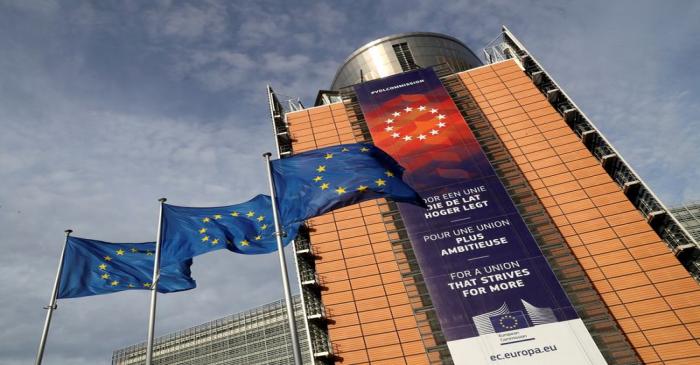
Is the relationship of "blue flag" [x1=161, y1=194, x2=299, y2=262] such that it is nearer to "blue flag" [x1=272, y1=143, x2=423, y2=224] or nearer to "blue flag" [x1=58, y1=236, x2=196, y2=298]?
"blue flag" [x1=58, y1=236, x2=196, y2=298]

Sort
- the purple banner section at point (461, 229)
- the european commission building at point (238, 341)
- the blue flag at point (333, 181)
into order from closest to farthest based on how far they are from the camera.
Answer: the blue flag at point (333, 181), the purple banner section at point (461, 229), the european commission building at point (238, 341)

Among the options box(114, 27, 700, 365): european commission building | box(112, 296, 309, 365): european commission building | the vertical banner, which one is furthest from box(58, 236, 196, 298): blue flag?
box(112, 296, 309, 365): european commission building

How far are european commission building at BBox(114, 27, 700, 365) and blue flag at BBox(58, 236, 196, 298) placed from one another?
1633 centimetres

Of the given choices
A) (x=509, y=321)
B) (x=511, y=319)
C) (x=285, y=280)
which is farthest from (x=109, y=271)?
(x=511, y=319)

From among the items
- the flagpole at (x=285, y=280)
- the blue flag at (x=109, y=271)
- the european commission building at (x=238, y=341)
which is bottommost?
the flagpole at (x=285, y=280)

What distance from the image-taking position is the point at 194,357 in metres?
85.9

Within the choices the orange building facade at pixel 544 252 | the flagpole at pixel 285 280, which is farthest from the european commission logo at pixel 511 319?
the flagpole at pixel 285 280

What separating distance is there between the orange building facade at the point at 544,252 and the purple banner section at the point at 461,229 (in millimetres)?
1869

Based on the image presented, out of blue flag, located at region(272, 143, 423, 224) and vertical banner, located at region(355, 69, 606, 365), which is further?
vertical banner, located at region(355, 69, 606, 365)

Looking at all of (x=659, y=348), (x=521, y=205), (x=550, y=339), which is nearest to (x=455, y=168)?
(x=521, y=205)

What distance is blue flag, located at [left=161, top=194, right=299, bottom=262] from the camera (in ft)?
61.0

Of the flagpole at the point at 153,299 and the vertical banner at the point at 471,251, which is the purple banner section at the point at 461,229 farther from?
the flagpole at the point at 153,299

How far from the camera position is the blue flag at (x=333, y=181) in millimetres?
17688

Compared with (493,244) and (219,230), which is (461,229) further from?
(219,230)
